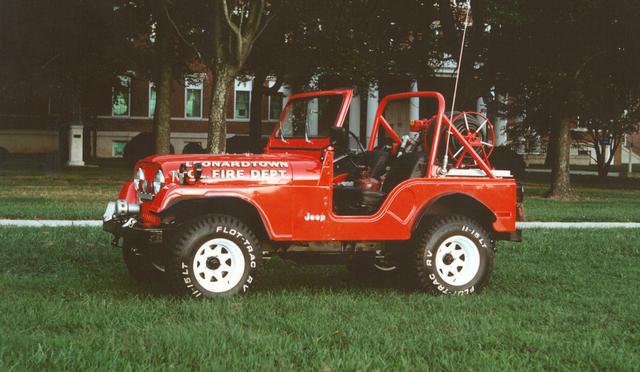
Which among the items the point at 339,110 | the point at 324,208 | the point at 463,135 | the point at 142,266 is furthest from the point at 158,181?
the point at 463,135

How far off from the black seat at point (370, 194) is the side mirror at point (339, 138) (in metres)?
0.34

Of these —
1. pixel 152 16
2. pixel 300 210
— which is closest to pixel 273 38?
pixel 152 16

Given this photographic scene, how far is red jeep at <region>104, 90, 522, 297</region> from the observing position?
7723mm

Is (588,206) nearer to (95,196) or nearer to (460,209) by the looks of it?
(95,196)

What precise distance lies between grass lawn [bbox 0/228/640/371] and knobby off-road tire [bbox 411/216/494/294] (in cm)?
21

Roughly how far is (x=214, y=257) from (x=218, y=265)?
0.25 ft

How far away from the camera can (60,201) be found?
18906 mm

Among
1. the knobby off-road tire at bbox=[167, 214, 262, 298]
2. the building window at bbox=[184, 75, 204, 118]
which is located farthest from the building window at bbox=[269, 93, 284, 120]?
the knobby off-road tire at bbox=[167, 214, 262, 298]

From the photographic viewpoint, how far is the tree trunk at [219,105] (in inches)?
794

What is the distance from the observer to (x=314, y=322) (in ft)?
22.4

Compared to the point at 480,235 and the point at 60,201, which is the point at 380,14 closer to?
the point at 60,201

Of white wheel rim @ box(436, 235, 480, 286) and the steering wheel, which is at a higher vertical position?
the steering wheel

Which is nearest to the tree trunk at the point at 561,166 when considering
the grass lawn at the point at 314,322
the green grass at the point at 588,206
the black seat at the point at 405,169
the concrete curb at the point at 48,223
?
the green grass at the point at 588,206

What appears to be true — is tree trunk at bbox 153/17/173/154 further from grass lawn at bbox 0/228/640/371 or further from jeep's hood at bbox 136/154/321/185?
jeep's hood at bbox 136/154/321/185
